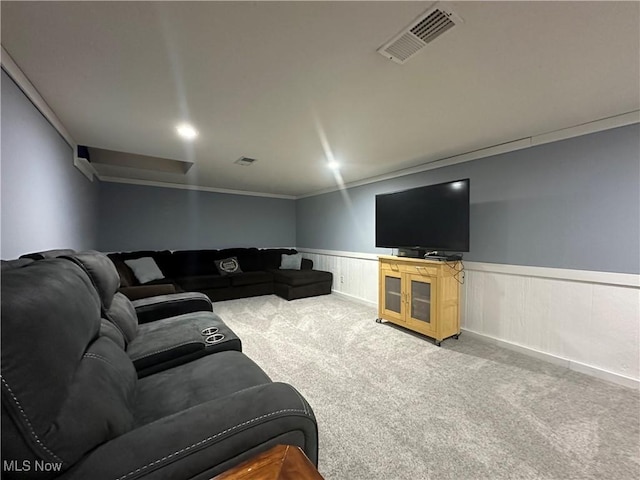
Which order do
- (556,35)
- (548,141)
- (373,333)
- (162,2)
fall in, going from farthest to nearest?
(373,333)
(548,141)
(556,35)
(162,2)

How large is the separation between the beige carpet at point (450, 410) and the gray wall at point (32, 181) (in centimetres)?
196

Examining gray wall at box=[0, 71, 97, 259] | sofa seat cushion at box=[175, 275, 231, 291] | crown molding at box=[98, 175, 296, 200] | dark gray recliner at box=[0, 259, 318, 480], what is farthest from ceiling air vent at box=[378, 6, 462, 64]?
crown molding at box=[98, 175, 296, 200]

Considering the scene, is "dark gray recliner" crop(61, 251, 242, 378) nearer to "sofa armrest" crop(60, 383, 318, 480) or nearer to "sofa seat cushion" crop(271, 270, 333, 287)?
"sofa armrest" crop(60, 383, 318, 480)

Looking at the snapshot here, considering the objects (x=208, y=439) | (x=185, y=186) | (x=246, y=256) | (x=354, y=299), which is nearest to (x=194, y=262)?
(x=246, y=256)

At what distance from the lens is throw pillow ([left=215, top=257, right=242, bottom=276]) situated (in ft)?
16.5

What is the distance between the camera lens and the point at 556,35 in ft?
4.25

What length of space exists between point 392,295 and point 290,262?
105 inches

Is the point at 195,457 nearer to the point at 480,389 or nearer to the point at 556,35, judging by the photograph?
the point at 480,389

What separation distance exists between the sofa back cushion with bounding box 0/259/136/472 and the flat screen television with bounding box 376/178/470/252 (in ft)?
9.91

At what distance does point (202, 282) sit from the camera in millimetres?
4543

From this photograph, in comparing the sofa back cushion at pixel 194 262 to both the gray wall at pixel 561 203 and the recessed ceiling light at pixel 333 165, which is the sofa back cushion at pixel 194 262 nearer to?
the recessed ceiling light at pixel 333 165

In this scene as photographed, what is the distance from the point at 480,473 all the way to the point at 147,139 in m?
3.67

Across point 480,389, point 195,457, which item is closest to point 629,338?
point 480,389

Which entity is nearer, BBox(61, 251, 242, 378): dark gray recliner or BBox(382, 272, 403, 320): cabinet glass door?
BBox(61, 251, 242, 378): dark gray recliner
